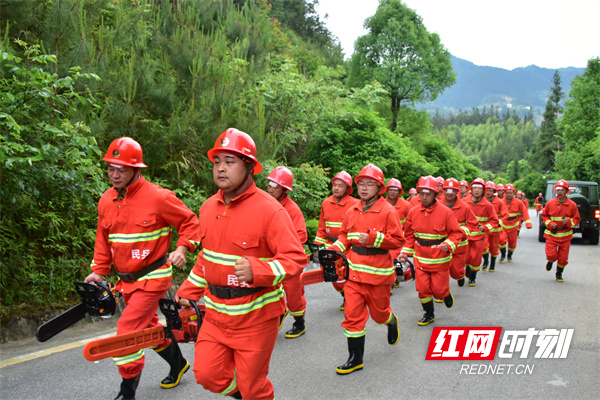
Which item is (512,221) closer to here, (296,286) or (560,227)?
(560,227)

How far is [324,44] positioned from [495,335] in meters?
31.5

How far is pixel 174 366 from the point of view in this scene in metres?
4.68

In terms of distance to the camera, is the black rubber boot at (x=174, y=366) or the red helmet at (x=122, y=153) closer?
the red helmet at (x=122, y=153)

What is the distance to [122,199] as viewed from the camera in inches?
174

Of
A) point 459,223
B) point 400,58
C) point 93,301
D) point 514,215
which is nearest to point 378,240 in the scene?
point 93,301

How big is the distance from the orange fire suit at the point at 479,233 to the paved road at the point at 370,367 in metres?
2.16

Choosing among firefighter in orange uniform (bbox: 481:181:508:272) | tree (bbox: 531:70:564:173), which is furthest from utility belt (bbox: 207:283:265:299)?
tree (bbox: 531:70:564:173)

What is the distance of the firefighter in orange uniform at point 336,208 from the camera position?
25.6 ft

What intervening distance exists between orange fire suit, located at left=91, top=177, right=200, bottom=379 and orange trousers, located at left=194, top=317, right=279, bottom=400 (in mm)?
1081

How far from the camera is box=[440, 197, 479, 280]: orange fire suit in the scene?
8586 millimetres

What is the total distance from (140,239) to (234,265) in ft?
4.76

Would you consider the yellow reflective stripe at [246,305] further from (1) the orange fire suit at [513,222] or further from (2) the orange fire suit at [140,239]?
(1) the orange fire suit at [513,222]

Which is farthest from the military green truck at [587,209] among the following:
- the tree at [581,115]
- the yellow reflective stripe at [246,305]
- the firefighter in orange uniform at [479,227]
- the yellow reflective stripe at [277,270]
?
the tree at [581,115]

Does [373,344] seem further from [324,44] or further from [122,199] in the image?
[324,44]
